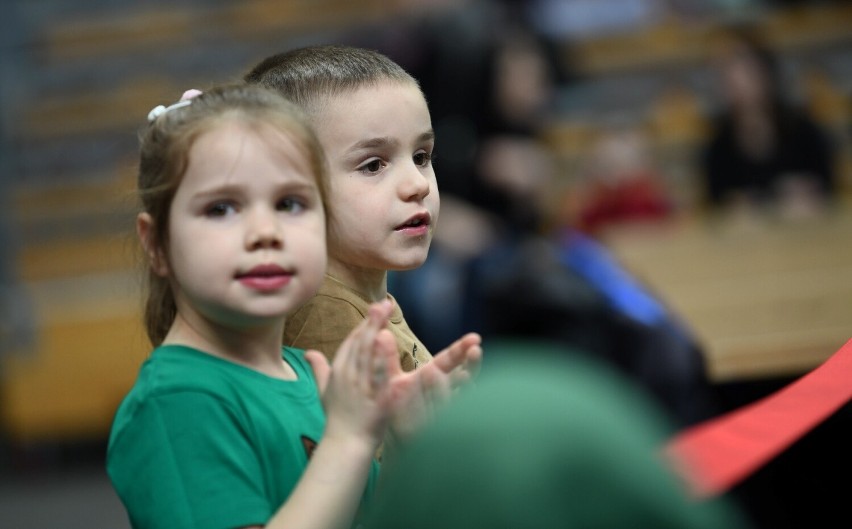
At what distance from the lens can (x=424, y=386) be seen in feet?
4.83

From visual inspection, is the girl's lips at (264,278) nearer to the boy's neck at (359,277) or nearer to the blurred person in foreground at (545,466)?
the boy's neck at (359,277)

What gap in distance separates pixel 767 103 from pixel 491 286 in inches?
75.2

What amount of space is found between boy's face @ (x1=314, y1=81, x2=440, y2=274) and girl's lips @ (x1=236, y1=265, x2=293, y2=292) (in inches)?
13.7

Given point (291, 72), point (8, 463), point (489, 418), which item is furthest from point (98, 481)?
point (489, 418)

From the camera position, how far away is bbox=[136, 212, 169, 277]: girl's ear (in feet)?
5.33

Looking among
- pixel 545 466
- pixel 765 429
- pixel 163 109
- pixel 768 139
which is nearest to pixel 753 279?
pixel 768 139

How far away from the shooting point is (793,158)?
6.15 m

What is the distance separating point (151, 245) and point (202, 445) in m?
0.30

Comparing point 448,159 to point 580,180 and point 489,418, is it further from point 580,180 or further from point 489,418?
point 489,418

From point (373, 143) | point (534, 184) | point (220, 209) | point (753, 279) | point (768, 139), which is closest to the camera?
point (220, 209)

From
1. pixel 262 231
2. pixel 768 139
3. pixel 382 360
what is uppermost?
pixel 262 231

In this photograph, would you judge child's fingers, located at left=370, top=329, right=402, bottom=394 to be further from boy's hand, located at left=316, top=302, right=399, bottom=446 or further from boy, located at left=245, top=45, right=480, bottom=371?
boy, located at left=245, top=45, right=480, bottom=371

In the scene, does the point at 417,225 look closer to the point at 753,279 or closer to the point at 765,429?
the point at 765,429

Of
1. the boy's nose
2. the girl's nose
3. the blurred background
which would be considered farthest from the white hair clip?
the blurred background
